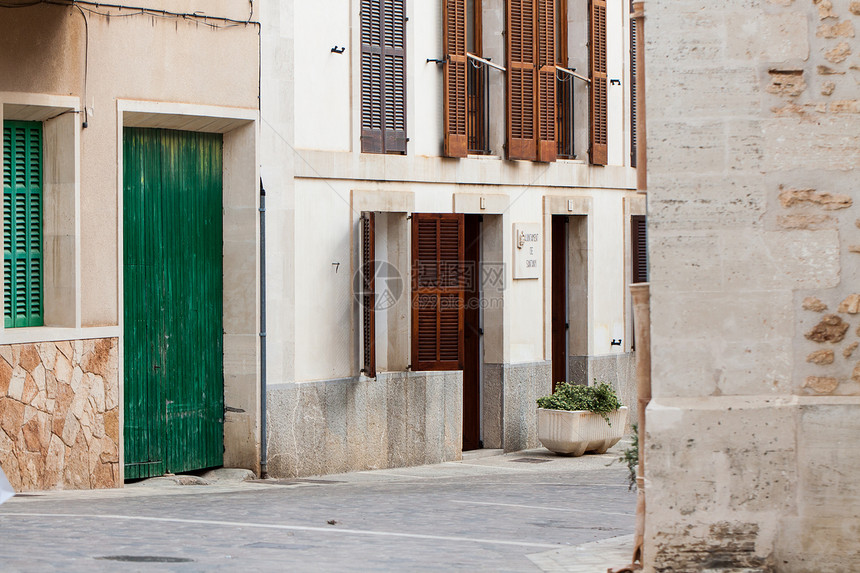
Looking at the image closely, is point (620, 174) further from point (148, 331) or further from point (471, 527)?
point (471, 527)

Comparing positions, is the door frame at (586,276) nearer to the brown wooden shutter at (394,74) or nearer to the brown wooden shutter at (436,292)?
the brown wooden shutter at (436,292)

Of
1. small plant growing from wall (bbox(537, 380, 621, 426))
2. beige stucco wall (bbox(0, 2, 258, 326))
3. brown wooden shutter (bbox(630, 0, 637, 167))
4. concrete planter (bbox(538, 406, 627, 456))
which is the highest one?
brown wooden shutter (bbox(630, 0, 637, 167))

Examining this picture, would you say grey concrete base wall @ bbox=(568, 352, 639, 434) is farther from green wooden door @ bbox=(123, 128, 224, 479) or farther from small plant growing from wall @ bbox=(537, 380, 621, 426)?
green wooden door @ bbox=(123, 128, 224, 479)

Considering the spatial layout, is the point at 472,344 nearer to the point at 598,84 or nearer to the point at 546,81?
the point at 546,81

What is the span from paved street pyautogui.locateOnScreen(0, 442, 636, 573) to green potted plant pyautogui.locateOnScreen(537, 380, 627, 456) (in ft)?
10.3

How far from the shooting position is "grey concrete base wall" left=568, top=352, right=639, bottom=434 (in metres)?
19.2

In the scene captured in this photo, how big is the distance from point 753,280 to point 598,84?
41.5 feet

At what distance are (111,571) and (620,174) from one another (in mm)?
13707

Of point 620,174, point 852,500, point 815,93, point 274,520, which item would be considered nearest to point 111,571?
point 274,520

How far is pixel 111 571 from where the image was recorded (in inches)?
283

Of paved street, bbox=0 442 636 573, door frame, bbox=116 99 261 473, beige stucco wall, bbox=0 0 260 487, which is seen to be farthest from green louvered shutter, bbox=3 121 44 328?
door frame, bbox=116 99 261 473

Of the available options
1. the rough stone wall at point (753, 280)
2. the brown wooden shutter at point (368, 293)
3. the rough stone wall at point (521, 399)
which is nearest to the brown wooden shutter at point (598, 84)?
the rough stone wall at point (521, 399)

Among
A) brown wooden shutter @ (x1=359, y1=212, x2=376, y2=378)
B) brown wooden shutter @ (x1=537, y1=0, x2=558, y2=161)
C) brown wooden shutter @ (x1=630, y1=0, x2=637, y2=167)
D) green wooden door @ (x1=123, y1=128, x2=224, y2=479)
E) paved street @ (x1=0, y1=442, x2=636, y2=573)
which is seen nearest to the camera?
paved street @ (x1=0, y1=442, x2=636, y2=573)

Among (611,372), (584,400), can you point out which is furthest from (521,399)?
(611,372)
